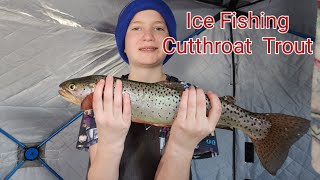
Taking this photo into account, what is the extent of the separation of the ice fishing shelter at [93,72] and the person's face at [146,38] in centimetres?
82

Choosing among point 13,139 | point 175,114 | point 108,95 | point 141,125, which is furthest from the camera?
point 13,139

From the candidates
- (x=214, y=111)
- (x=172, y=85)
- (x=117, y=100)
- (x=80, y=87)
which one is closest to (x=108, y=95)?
(x=117, y=100)

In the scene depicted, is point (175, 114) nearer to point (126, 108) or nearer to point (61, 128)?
point (126, 108)

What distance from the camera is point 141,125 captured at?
70.1 inches

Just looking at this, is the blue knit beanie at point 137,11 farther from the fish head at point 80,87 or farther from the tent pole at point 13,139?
the tent pole at point 13,139

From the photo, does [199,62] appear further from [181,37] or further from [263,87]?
[263,87]

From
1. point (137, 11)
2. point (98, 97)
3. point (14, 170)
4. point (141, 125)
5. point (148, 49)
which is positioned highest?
point (137, 11)

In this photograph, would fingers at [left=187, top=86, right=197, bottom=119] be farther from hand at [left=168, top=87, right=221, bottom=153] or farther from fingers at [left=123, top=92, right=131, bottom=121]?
fingers at [left=123, top=92, right=131, bottom=121]

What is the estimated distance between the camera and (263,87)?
287cm

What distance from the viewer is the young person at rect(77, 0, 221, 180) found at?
140 cm

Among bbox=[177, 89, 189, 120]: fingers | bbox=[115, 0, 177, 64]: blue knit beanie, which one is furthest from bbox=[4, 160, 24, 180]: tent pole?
bbox=[177, 89, 189, 120]: fingers

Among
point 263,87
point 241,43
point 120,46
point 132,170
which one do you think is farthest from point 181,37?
point 132,170

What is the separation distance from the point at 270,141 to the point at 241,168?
1.39 meters

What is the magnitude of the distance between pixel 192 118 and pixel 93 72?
4.63 feet
